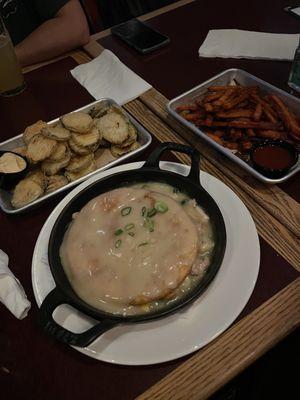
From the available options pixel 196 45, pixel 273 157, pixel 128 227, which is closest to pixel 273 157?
pixel 273 157

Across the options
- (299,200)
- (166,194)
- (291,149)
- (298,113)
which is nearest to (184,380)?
(166,194)

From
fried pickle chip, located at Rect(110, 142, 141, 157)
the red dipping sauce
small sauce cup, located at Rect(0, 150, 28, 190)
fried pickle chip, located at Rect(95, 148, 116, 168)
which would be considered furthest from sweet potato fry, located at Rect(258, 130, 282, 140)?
small sauce cup, located at Rect(0, 150, 28, 190)

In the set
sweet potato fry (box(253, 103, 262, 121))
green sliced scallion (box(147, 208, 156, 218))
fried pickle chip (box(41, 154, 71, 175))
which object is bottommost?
sweet potato fry (box(253, 103, 262, 121))

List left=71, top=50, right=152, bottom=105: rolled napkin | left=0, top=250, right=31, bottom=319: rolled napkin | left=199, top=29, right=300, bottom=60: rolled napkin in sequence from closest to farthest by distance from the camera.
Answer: left=0, top=250, right=31, bottom=319: rolled napkin → left=71, top=50, right=152, bottom=105: rolled napkin → left=199, top=29, right=300, bottom=60: rolled napkin

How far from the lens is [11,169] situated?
1.49 metres

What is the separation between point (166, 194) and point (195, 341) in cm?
50

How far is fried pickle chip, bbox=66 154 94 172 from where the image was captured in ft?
5.01

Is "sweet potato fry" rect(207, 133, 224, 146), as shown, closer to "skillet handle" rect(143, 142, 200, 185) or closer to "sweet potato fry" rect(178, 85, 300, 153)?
"sweet potato fry" rect(178, 85, 300, 153)

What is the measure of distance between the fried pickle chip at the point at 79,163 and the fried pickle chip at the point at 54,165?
0.07 ft

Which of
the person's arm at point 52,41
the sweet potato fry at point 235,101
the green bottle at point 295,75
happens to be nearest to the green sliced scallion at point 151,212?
the sweet potato fry at point 235,101

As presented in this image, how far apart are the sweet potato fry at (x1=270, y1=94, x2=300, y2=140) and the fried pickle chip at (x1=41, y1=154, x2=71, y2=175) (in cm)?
93

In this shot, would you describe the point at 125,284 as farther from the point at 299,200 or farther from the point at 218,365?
the point at 299,200

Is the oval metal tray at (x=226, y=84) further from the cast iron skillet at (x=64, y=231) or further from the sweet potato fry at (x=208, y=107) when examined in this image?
the cast iron skillet at (x=64, y=231)

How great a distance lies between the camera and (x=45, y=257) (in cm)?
125
